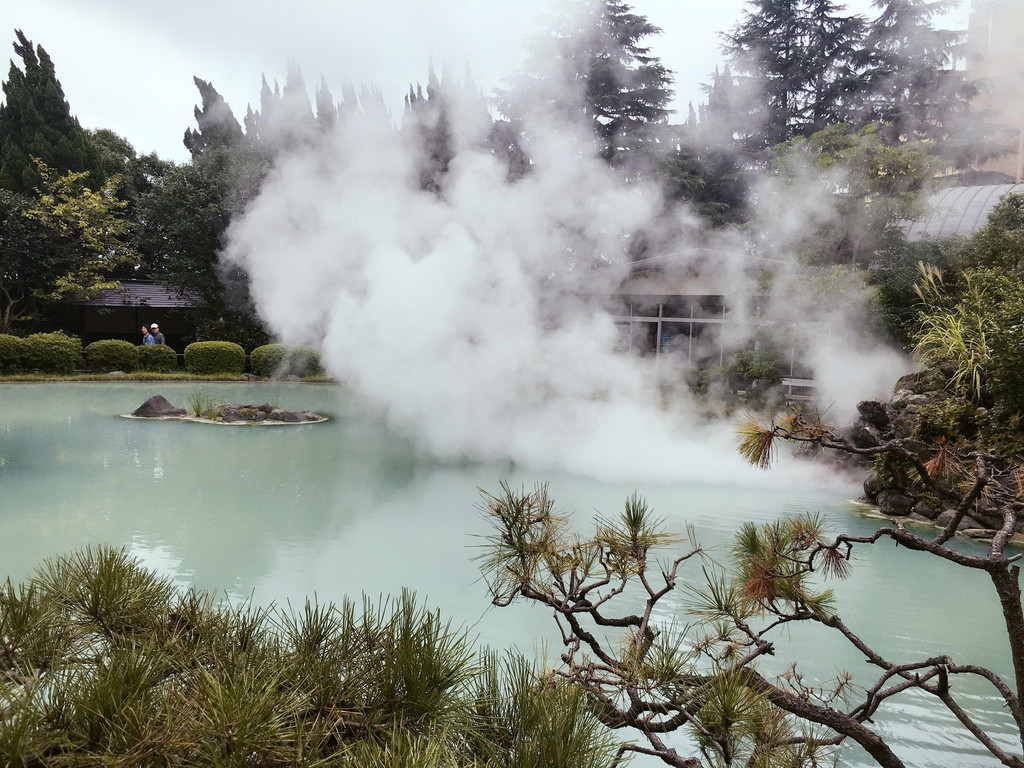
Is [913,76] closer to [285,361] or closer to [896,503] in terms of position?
[896,503]

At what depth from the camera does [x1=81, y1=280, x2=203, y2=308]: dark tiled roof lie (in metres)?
19.3

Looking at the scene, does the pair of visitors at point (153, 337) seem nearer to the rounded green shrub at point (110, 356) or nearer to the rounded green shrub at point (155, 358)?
the rounded green shrub at point (155, 358)

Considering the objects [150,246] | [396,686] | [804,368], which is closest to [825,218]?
[804,368]

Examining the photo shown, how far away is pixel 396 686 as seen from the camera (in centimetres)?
125

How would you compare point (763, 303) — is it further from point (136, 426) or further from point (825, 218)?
point (136, 426)

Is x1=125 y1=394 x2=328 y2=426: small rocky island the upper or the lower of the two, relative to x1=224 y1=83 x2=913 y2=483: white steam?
lower

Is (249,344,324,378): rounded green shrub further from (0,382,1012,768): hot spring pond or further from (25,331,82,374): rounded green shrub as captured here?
(0,382,1012,768): hot spring pond

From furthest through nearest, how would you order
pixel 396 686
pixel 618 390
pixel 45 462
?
pixel 618 390, pixel 45 462, pixel 396 686

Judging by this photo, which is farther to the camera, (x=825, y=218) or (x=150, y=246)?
(x=150, y=246)

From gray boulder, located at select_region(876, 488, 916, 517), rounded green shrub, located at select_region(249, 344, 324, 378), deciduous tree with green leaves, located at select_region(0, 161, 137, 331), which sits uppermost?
deciduous tree with green leaves, located at select_region(0, 161, 137, 331)

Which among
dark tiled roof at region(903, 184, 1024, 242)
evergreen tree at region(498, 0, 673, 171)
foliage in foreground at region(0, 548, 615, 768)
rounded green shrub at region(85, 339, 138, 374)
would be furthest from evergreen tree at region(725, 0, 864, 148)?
foliage in foreground at region(0, 548, 615, 768)

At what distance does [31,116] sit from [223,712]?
2319 cm

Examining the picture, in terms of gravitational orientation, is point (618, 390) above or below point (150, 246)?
below

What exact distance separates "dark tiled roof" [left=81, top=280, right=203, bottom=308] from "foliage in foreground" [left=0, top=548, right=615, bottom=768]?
19.3 m
